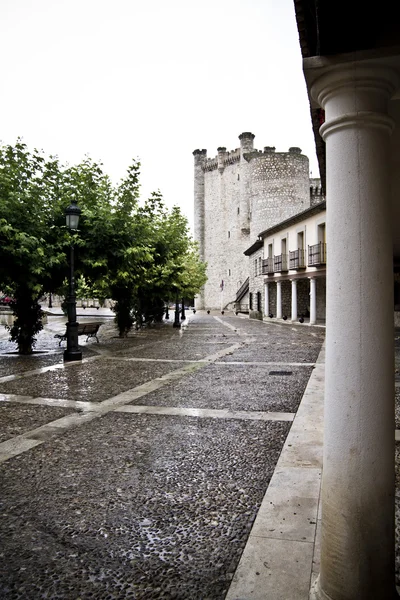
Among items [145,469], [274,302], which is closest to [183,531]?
[145,469]

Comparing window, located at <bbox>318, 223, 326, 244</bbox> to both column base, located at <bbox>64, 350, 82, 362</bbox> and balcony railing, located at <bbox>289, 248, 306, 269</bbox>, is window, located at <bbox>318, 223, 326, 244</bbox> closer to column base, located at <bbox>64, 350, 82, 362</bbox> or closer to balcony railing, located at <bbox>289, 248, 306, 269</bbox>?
balcony railing, located at <bbox>289, 248, 306, 269</bbox>

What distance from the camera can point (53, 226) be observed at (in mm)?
12445

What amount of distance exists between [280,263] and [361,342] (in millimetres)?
28344

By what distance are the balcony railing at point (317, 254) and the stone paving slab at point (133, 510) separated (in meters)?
20.0

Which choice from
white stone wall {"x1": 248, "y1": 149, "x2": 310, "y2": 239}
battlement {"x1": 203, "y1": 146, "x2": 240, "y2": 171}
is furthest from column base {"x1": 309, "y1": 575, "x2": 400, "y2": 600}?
battlement {"x1": 203, "y1": 146, "x2": 240, "y2": 171}

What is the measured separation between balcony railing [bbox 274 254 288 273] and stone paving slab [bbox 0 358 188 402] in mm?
20207

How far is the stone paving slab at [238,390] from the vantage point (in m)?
6.32

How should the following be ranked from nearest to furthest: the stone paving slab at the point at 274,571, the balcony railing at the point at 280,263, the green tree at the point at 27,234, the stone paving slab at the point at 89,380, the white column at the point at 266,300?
the stone paving slab at the point at 274,571 → the stone paving slab at the point at 89,380 → the green tree at the point at 27,234 → the balcony railing at the point at 280,263 → the white column at the point at 266,300

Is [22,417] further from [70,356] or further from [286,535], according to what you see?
[70,356]

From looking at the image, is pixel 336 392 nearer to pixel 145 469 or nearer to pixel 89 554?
pixel 89 554

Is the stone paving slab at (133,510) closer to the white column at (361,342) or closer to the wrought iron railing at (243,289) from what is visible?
the white column at (361,342)

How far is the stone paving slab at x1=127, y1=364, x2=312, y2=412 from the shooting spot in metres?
6.32

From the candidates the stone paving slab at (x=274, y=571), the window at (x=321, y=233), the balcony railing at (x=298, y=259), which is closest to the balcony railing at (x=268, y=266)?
the balcony railing at (x=298, y=259)

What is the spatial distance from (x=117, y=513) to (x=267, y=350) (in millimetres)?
10030
